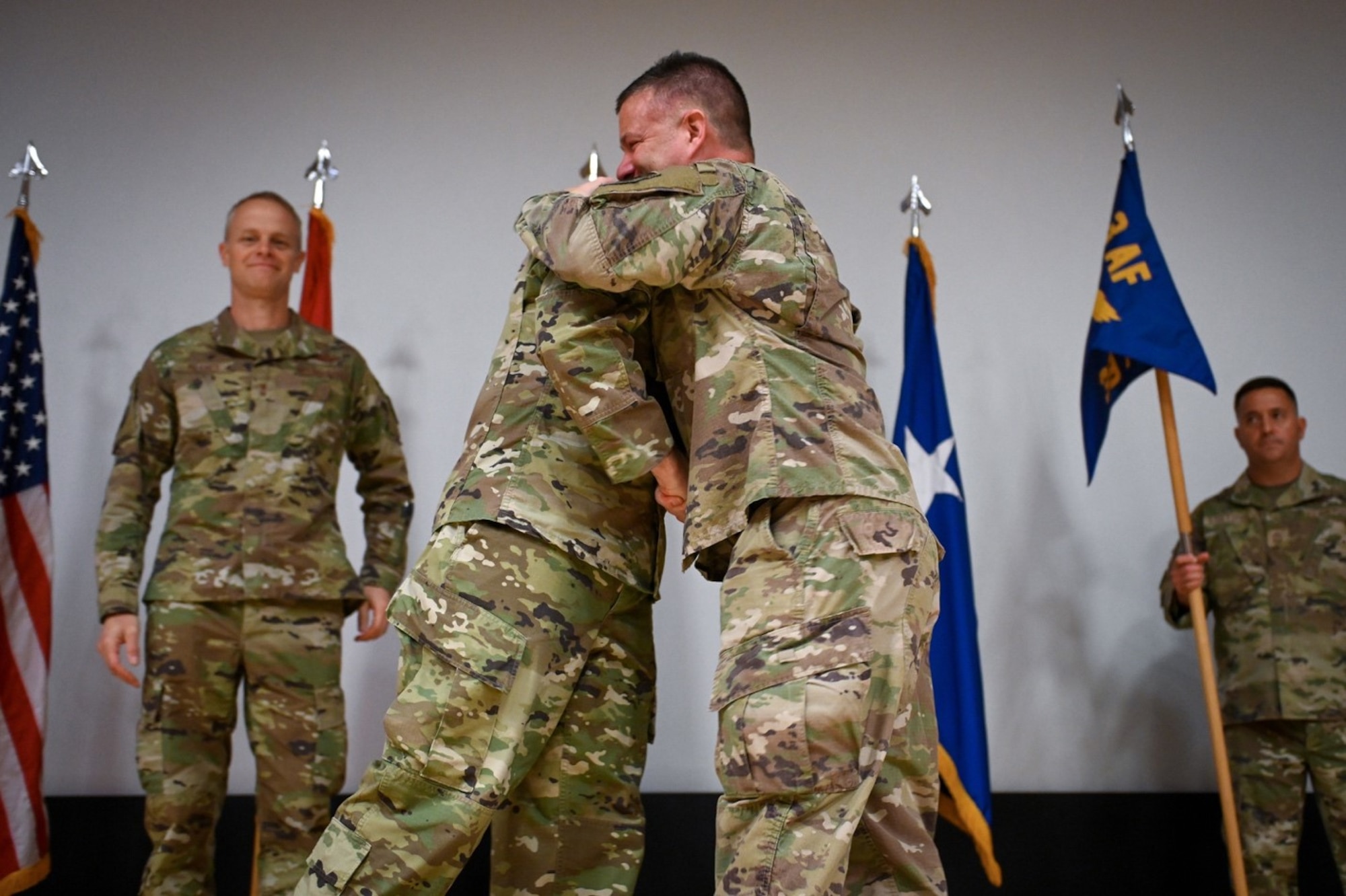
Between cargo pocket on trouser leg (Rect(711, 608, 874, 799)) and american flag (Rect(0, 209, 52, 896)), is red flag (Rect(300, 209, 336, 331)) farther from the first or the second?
cargo pocket on trouser leg (Rect(711, 608, 874, 799))

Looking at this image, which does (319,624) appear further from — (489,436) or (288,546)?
(489,436)

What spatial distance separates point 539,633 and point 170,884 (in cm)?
131

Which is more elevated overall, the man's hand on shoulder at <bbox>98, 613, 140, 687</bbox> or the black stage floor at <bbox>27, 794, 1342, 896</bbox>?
the man's hand on shoulder at <bbox>98, 613, 140, 687</bbox>

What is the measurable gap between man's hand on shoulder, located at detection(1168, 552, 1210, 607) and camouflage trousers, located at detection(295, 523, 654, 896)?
1877 mm

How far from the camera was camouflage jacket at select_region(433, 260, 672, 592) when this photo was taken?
1.70 m

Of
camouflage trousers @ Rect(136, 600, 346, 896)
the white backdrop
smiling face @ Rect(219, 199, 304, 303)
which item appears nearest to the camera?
camouflage trousers @ Rect(136, 600, 346, 896)

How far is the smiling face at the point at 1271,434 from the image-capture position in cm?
343

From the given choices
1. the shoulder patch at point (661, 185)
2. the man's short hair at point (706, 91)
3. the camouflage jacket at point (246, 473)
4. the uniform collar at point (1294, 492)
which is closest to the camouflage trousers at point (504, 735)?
the shoulder patch at point (661, 185)

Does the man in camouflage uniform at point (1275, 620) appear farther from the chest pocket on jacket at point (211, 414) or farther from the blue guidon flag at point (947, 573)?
the chest pocket on jacket at point (211, 414)

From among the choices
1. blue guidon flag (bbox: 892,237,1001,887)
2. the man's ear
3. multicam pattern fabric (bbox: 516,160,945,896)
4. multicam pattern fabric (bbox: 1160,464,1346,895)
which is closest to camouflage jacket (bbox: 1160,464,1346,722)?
multicam pattern fabric (bbox: 1160,464,1346,895)

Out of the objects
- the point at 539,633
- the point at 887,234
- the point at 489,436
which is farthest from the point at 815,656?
the point at 887,234

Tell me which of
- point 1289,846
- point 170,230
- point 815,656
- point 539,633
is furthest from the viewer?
point 170,230

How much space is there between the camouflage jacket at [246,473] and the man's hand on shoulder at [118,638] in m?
0.02

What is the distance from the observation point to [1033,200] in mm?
3955
